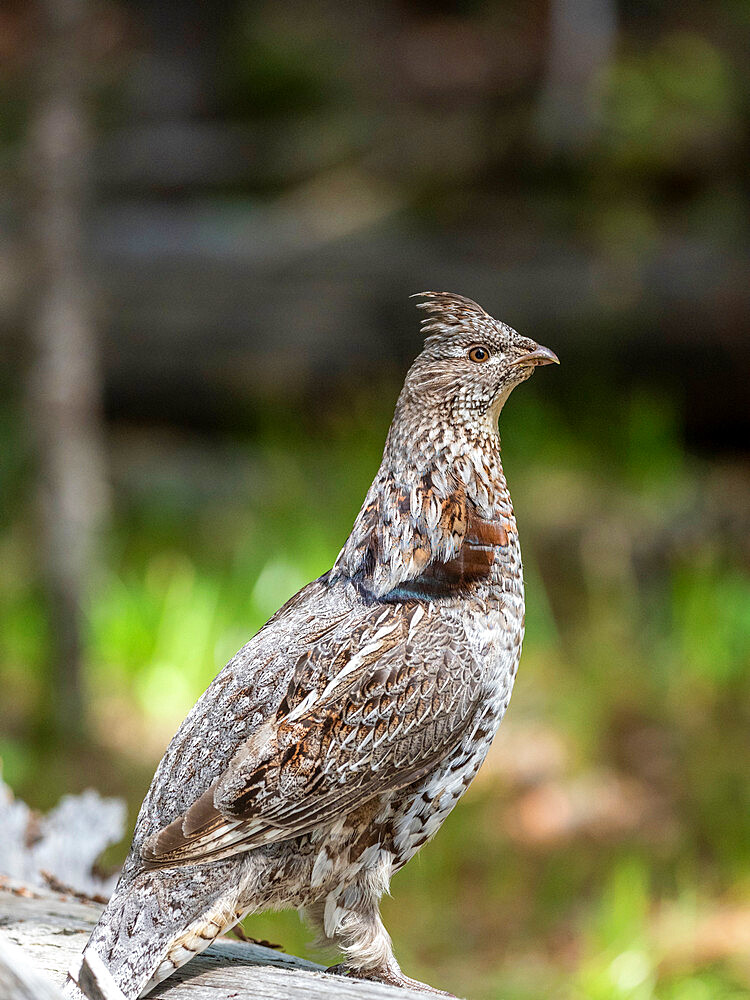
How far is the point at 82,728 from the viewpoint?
5.71m

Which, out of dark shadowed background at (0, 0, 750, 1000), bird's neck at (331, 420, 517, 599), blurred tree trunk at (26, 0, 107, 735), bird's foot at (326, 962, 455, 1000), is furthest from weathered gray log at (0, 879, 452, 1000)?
blurred tree trunk at (26, 0, 107, 735)

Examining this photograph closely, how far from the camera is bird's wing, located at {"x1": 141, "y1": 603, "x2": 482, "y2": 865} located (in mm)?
2123

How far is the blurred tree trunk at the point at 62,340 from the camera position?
5180 mm

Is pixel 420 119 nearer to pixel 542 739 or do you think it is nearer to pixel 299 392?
pixel 299 392

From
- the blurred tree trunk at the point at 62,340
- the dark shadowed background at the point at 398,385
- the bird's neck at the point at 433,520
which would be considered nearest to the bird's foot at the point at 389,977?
the bird's neck at the point at 433,520

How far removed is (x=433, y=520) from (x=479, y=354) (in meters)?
0.38

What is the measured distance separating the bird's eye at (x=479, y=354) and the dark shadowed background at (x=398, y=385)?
105 inches

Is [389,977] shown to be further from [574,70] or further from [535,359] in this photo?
[574,70]

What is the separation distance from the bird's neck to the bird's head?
0.05m

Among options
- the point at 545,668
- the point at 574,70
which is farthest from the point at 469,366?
the point at 574,70

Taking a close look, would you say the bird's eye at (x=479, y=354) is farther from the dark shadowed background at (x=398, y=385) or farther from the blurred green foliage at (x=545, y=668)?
the dark shadowed background at (x=398, y=385)

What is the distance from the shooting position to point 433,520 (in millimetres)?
2336

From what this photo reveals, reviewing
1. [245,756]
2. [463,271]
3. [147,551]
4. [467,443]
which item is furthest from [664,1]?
[245,756]

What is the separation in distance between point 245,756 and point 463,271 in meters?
6.84
